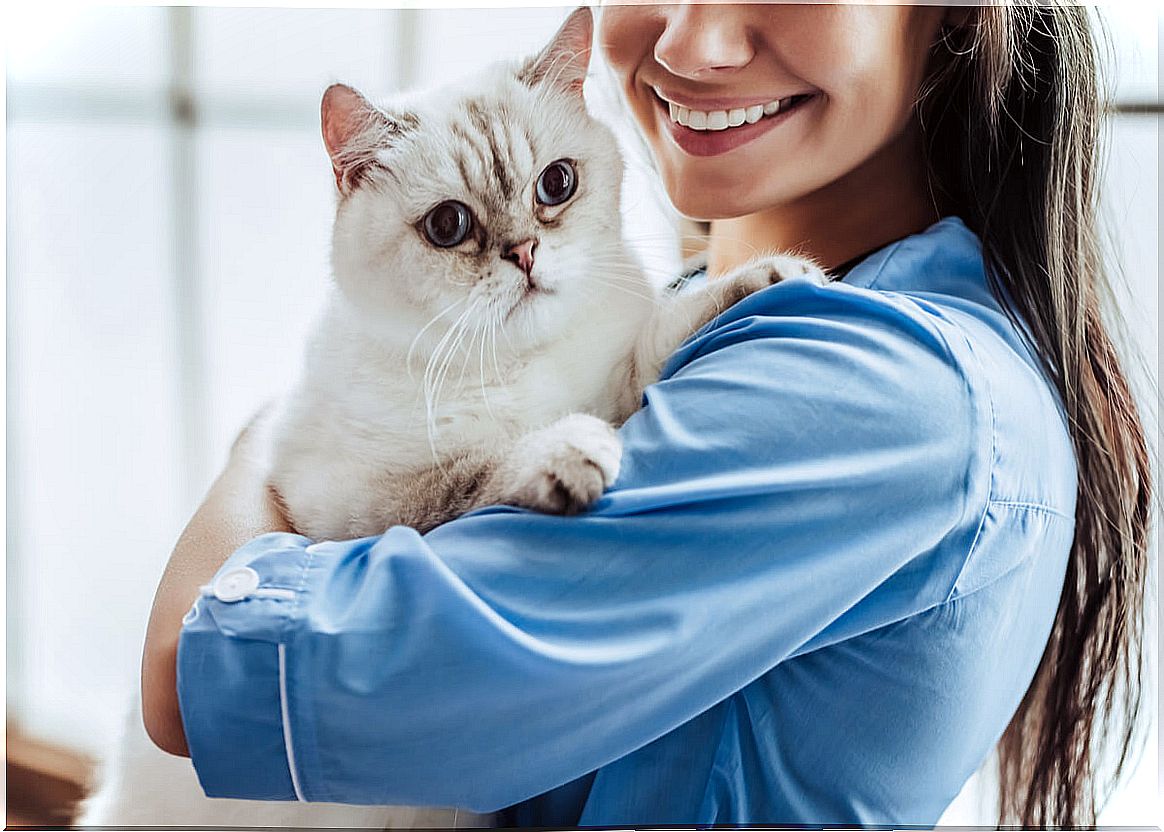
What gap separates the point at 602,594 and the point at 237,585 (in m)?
0.27

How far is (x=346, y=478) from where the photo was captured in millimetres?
940

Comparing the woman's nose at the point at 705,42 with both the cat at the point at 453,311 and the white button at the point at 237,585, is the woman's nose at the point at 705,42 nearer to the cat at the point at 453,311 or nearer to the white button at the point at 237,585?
the cat at the point at 453,311

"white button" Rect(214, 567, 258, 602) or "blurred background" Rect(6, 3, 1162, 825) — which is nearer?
"white button" Rect(214, 567, 258, 602)

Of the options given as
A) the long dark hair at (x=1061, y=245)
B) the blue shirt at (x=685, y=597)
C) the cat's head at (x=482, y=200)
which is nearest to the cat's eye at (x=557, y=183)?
the cat's head at (x=482, y=200)

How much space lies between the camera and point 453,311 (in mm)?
942

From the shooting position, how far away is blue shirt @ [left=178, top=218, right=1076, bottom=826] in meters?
0.71

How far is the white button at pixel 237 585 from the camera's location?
74 centimetres

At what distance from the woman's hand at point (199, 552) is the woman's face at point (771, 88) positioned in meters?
0.50

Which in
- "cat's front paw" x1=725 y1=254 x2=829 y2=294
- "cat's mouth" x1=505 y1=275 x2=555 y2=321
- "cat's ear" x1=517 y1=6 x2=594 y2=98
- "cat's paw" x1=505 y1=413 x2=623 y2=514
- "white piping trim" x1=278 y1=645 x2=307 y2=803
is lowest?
"white piping trim" x1=278 y1=645 x2=307 y2=803

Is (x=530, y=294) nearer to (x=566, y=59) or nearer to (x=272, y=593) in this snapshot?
(x=566, y=59)

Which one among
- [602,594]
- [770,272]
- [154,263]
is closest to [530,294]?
[770,272]

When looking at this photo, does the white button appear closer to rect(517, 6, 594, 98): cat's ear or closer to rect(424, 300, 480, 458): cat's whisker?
rect(424, 300, 480, 458): cat's whisker

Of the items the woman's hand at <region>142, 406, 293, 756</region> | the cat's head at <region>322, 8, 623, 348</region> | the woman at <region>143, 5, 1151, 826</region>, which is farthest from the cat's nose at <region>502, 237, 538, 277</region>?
the woman's hand at <region>142, 406, 293, 756</region>

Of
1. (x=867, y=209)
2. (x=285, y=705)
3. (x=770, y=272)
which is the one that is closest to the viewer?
(x=285, y=705)
